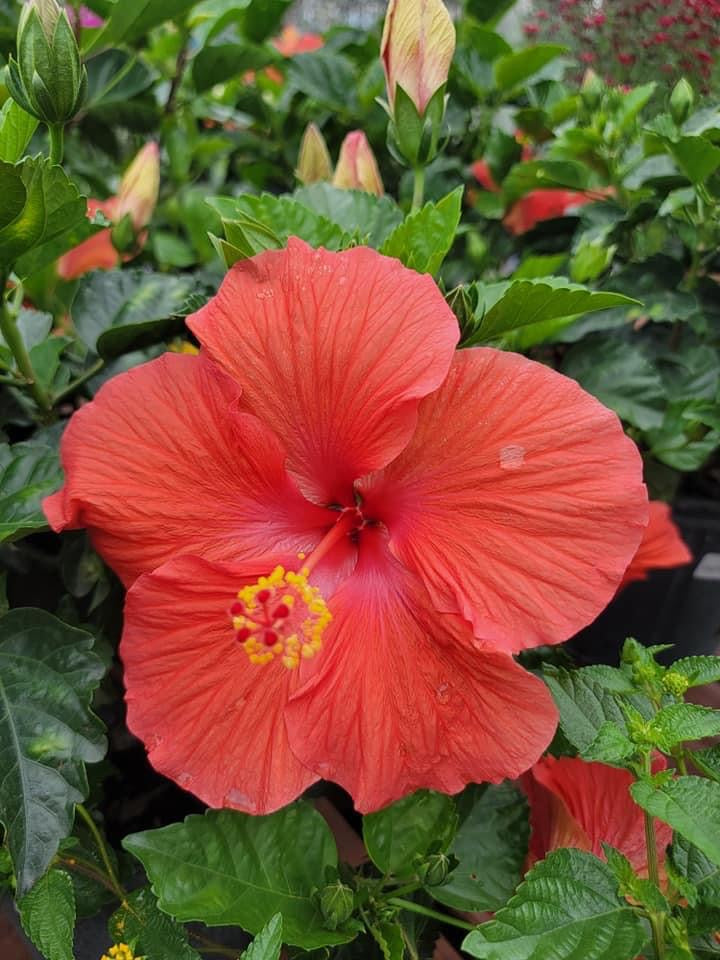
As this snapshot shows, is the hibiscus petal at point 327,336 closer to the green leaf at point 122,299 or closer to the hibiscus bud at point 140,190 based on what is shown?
the green leaf at point 122,299

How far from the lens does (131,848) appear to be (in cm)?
60

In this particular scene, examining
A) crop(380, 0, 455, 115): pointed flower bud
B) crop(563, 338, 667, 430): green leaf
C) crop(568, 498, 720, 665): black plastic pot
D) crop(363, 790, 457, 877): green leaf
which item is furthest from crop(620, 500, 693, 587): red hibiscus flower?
crop(380, 0, 455, 115): pointed flower bud

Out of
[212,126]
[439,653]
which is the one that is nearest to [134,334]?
[439,653]

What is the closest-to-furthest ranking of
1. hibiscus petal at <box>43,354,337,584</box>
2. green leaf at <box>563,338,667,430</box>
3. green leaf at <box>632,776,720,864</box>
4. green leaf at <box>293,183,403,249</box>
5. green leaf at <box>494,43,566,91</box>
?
green leaf at <box>632,776,720,864</box> → hibiscus petal at <box>43,354,337,584</box> → green leaf at <box>293,183,403,249</box> → green leaf at <box>563,338,667,430</box> → green leaf at <box>494,43,566,91</box>

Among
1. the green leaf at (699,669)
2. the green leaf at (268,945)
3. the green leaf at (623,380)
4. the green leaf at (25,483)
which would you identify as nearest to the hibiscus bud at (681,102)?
the green leaf at (623,380)

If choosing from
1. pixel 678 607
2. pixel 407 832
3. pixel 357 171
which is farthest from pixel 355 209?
pixel 678 607

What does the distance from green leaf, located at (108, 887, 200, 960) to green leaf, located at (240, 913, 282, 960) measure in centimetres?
14

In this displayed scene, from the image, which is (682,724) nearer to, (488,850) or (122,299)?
(488,850)

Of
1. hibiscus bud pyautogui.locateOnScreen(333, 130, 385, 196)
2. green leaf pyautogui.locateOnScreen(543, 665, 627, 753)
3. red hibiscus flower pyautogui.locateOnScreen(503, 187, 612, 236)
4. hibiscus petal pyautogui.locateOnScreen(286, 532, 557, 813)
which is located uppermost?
hibiscus bud pyautogui.locateOnScreen(333, 130, 385, 196)

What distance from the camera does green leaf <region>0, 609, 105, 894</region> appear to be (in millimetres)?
573

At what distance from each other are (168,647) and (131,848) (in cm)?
15

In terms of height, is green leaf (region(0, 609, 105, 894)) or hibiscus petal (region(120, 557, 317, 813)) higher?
hibiscus petal (region(120, 557, 317, 813))

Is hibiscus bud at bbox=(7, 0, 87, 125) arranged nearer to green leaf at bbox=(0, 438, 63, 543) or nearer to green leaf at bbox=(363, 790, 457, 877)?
green leaf at bbox=(0, 438, 63, 543)

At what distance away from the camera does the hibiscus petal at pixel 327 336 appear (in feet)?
1.86
